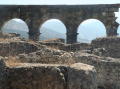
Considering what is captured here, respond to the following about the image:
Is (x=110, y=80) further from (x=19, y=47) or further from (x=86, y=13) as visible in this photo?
(x=86, y=13)

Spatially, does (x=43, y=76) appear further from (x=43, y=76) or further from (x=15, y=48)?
(x=15, y=48)

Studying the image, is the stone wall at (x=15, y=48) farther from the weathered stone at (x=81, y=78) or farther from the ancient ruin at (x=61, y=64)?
the weathered stone at (x=81, y=78)

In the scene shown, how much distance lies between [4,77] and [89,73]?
171 centimetres

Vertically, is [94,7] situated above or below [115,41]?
above

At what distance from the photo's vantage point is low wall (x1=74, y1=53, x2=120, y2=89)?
1530 centimetres

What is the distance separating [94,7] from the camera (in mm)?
37781

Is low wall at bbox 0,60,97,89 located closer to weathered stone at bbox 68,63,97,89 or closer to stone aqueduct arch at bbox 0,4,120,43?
weathered stone at bbox 68,63,97,89

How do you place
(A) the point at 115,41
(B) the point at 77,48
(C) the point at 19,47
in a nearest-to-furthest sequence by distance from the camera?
(C) the point at 19,47
(A) the point at 115,41
(B) the point at 77,48

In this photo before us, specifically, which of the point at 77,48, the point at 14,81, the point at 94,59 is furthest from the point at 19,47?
the point at 77,48

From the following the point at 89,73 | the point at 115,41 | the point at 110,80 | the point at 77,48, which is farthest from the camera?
the point at 77,48

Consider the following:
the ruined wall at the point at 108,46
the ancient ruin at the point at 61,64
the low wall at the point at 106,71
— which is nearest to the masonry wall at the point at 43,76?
the ancient ruin at the point at 61,64

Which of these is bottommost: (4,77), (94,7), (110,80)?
(110,80)

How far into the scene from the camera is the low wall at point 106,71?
15297 millimetres

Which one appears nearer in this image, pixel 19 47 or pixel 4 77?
pixel 4 77
